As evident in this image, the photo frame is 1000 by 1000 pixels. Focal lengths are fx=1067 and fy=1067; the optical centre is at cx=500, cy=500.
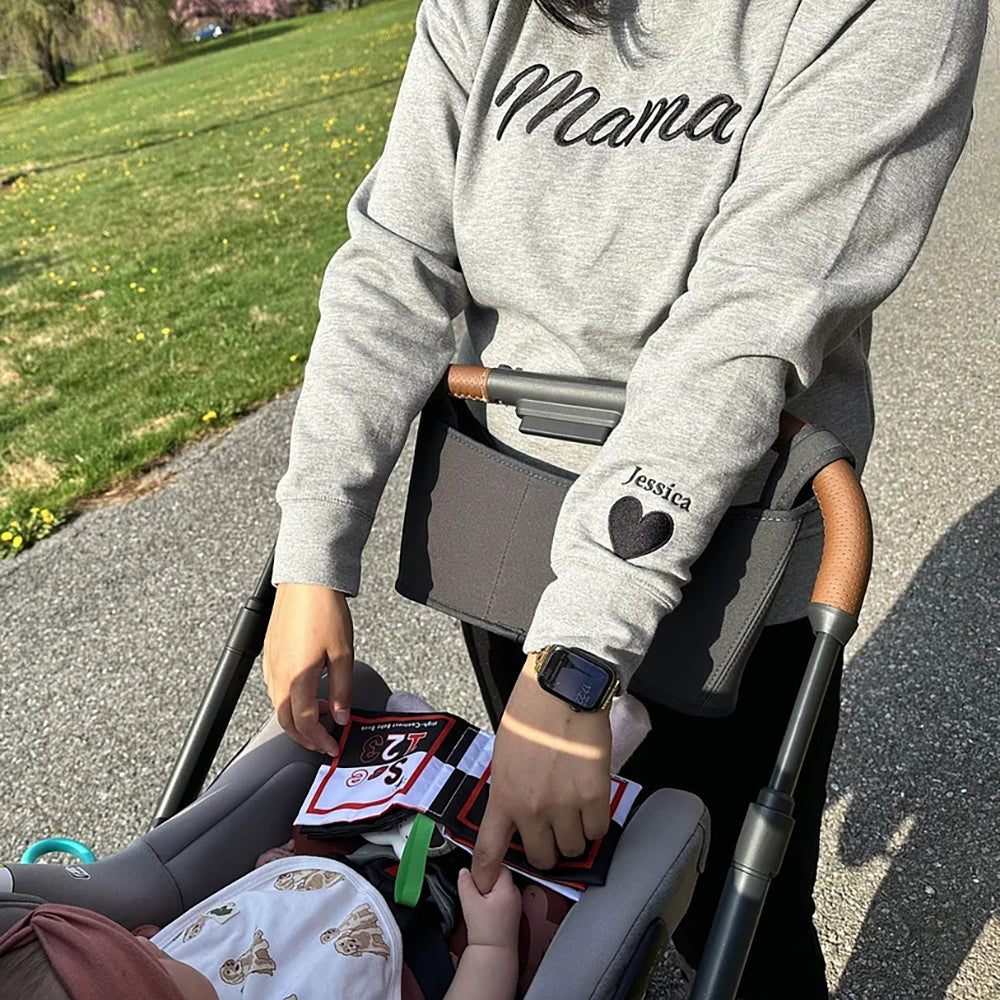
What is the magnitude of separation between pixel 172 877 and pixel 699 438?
884 mm

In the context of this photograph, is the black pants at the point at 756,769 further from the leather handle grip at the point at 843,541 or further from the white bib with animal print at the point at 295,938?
the white bib with animal print at the point at 295,938

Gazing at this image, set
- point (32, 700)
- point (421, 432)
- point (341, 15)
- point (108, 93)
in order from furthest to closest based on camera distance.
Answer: point (341, 15), point (108, 93), point (32, 700), point (421, 432)

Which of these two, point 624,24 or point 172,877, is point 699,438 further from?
point 172,877

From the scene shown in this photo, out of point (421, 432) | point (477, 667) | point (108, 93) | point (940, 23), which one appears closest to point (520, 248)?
point (421, 432)

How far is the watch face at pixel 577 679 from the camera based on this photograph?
1016 millimetres

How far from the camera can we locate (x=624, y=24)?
3.92 ft

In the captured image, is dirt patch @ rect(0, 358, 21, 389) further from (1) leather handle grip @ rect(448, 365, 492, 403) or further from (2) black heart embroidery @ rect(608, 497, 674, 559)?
(2) black heart embroidery @ rect(608, 497, 674, 559)

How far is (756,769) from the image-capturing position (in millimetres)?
1541

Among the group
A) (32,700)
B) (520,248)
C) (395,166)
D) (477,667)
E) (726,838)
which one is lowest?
(32,700)

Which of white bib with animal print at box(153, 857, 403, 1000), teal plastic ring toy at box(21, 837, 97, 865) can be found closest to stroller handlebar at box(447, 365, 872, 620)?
white bib with animal print at box(153, 857, 403, 1000)

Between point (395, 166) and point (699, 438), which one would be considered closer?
point (699, 438)

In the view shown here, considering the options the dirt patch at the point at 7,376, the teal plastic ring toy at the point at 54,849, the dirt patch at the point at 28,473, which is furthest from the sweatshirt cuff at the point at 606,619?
the dirt patch at the point at 7,376

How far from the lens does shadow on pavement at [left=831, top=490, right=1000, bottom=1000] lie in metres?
2.17

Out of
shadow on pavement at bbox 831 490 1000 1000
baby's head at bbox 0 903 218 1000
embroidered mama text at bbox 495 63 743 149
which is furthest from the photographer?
shadow on pavement at bbox 831 490 1000 1000
